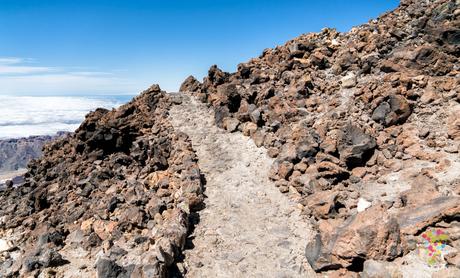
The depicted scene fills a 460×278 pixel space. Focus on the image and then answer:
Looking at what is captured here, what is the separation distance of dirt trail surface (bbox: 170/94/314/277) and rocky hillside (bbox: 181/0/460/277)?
43.9 inches

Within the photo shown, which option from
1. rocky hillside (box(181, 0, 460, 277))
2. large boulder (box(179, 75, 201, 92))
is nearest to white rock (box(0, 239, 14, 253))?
rocky hillside (box(181, 0, 460, 277))

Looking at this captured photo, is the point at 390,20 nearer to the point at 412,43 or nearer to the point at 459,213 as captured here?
the point at 412,43

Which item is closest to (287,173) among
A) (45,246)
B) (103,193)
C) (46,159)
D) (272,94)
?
(272,94)

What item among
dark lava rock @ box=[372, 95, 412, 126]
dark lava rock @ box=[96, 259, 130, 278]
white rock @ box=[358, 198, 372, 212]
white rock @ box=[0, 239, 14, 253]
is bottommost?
white rock @ box=[0, 239, 14, 253]

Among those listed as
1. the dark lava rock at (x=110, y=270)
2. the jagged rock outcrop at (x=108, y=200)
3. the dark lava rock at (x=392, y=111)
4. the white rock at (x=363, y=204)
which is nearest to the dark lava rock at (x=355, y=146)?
the dark lava rock at (x=392, y=111)

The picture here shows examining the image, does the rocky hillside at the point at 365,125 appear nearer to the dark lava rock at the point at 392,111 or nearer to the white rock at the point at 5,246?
the dark lava rock at the point at 392,111

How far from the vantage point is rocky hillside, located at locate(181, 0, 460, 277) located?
14.9 metres

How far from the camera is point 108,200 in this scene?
78.8 ft

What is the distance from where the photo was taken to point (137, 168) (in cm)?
2817

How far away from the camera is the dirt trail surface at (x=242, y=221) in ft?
56.1

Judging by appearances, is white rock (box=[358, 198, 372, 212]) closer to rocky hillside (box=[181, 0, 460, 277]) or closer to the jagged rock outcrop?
rocky hillside (box=[181, 0, 460, 277])

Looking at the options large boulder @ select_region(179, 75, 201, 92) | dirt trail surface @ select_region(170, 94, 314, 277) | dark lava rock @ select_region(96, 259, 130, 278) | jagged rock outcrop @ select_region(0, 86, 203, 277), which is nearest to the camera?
dark lava rock @ select_region(96, 259, 130, 278)

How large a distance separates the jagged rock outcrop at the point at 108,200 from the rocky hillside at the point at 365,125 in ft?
22.5

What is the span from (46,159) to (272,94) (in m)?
23.3
